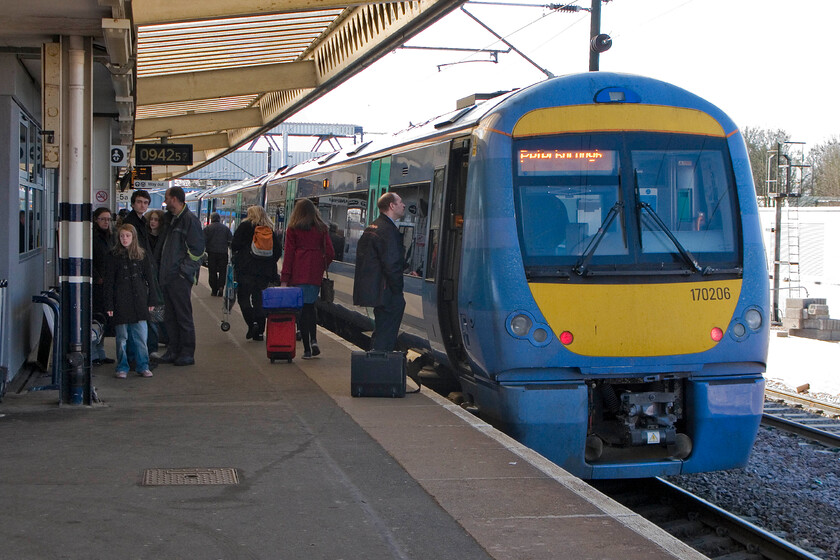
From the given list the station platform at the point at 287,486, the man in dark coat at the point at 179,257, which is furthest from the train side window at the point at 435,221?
the man in dark coat at the point at 179,257

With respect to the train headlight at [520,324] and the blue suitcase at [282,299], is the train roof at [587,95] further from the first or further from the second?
the blue suitcase at [282,299]

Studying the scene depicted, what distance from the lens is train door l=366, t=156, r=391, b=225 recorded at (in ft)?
36.2

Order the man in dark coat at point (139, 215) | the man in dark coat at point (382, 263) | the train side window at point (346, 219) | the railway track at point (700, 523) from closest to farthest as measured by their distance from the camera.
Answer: the railway track at point (700, 523) → the man in dark coat at point (382, 263) → the man in dark coat at point (139, 215) → the train side window at point (346, 219)

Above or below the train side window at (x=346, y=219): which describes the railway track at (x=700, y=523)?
below

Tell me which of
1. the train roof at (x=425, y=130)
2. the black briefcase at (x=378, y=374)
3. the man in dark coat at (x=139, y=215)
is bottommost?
the black briefcase at (x=378, y=374)

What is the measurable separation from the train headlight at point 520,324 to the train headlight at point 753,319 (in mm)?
1687

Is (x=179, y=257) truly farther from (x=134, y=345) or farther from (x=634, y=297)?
(x=634, y=297)

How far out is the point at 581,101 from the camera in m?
7.67

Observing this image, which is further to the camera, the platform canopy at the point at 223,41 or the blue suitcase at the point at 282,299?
the blue suitcase at the point at 282,299

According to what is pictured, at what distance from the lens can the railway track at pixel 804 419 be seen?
11.1 metres

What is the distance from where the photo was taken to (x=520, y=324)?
7.21 meters

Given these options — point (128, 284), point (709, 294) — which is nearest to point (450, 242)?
point (709, 294)

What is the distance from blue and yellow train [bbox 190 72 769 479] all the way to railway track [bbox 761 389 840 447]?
393 centimetres

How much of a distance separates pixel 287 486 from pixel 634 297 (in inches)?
119
